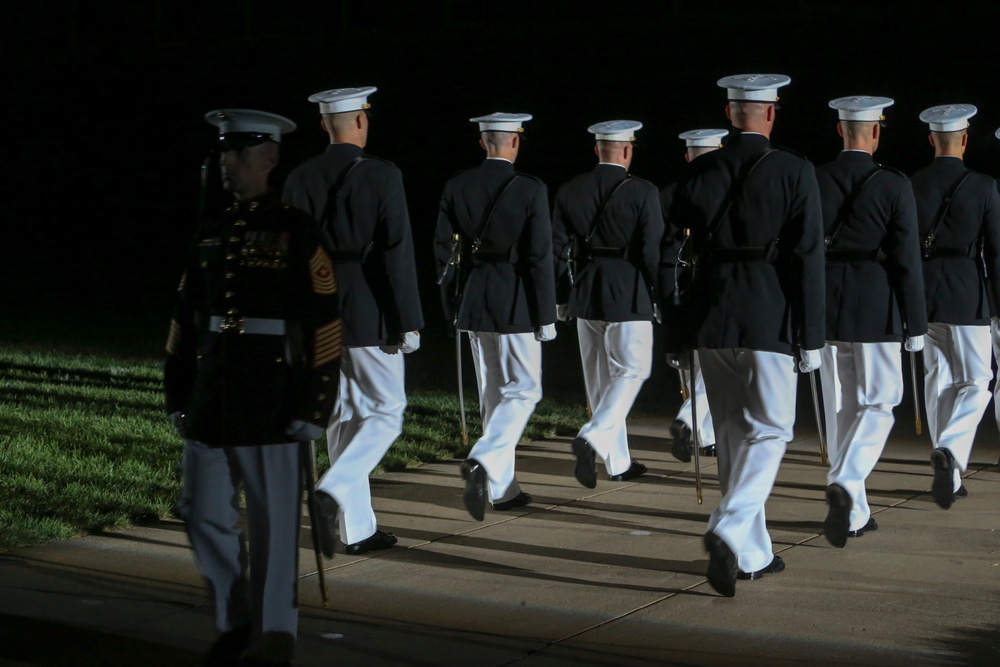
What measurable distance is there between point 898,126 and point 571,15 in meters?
5.08

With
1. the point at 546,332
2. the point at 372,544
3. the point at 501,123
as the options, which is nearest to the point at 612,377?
the point at 546,332

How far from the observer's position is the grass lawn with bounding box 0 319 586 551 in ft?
23.8

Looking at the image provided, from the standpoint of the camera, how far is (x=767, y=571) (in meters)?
5.98

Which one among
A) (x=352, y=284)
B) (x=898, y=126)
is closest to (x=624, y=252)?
(x=352, y=284)

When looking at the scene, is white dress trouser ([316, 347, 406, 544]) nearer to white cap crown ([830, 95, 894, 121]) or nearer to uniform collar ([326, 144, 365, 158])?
uniform collar ([326, 144, 365, 158])

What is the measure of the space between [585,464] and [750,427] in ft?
7.23

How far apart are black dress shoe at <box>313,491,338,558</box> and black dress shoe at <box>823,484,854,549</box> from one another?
2.08 m

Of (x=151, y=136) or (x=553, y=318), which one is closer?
(x=553, y=318)

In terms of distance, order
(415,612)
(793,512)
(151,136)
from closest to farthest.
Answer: (415,612), (793,512), (151,136)

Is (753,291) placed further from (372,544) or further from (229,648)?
(229,648)

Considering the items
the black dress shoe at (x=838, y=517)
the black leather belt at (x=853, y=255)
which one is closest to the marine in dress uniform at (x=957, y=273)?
the black leather belt at (x=853, y=255)

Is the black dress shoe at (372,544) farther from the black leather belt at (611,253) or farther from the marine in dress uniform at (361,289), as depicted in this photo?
the black leather belt at (611,253)

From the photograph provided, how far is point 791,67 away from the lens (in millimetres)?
19594

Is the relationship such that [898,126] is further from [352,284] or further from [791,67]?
[352,284]
